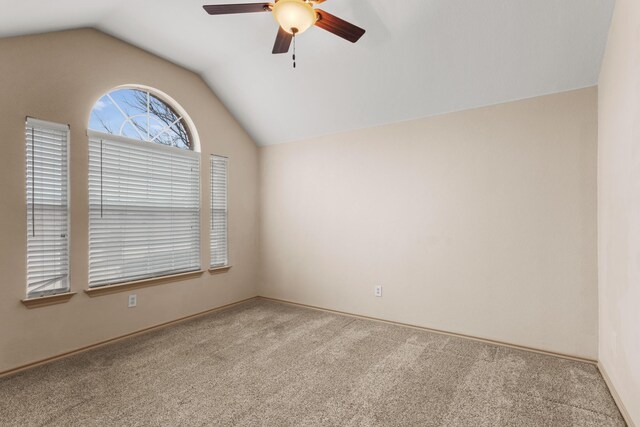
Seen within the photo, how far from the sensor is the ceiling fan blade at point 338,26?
6.57 feet

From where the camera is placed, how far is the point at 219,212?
4172 mm

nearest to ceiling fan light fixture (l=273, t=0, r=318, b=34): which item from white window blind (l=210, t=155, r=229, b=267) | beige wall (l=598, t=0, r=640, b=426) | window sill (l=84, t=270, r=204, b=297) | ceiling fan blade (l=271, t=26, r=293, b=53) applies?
ceiling fan blade (l=271, t=26, r=293, b=53)

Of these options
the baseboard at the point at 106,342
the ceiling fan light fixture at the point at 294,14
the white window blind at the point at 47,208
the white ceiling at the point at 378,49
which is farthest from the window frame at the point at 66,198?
the ceiling fan light fixture at the point at 294,14

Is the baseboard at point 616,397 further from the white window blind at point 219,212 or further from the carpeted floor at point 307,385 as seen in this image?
the white window blind at point 219,212

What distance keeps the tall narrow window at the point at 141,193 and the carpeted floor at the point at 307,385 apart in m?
0.78

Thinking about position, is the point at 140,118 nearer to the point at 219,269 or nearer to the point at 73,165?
the point at 73,165

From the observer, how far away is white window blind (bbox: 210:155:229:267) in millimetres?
4086

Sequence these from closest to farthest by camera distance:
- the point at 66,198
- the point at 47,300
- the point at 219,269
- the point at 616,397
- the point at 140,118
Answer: the point at 616,397 → the point at 47,300 → the point at 66,198 → the point at 140,118 → the point at 219,269

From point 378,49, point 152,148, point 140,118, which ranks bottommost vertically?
point 152,148

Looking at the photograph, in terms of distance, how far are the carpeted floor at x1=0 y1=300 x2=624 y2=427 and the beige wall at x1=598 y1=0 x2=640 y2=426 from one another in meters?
0.33

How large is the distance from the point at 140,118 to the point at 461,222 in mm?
3462

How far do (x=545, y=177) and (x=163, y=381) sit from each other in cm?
344

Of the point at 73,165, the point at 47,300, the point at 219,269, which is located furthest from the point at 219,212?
the point at 47,300

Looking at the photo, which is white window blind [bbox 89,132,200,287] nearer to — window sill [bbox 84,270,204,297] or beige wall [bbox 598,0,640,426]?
window sill [bbox 84,270,204,297]
